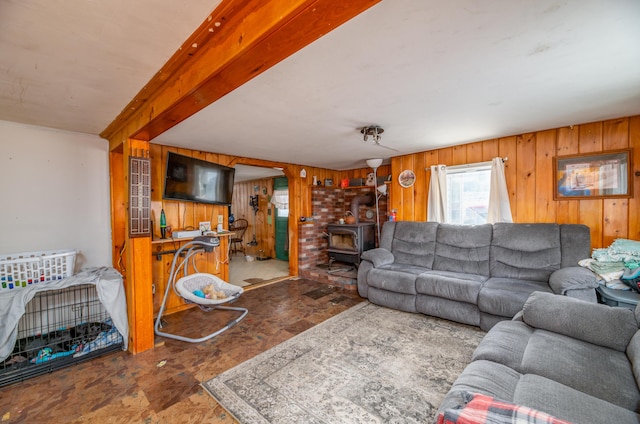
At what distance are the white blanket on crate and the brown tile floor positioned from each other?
0.33 metres

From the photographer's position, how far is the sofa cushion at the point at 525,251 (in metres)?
2.81

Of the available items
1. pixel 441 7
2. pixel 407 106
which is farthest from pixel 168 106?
pixel 407 106

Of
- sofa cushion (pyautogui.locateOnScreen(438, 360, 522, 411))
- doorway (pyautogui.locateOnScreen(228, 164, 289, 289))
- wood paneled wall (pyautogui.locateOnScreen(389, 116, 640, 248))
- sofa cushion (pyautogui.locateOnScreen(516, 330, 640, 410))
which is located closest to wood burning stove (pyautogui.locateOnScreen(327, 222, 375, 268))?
doorway (pyautogui.locateOnScreen(228, 164, 289, 289))

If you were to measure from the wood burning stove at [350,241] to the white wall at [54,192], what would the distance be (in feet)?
10.4

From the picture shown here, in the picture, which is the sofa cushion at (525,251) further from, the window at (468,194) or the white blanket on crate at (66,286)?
the white blanket on crate at (66,286)

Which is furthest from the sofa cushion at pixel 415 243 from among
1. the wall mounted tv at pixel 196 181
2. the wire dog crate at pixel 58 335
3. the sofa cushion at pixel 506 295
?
the wire dog crate at pixel 58 335

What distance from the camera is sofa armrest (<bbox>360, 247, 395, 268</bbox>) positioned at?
358 centimetres

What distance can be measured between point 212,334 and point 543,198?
4.02 meters

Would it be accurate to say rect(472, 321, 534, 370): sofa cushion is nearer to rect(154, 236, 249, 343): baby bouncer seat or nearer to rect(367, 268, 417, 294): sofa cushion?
rect(367, 268, 417, 294): sofa cushion

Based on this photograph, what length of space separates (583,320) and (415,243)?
2.22 meters

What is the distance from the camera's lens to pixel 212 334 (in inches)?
105

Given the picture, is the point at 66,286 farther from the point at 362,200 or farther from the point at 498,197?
the point at 498,197

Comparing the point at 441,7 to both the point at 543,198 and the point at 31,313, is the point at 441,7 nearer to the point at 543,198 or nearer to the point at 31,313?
the point at 543,198

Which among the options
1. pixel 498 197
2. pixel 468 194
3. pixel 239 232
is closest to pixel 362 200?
pixel 468 194
